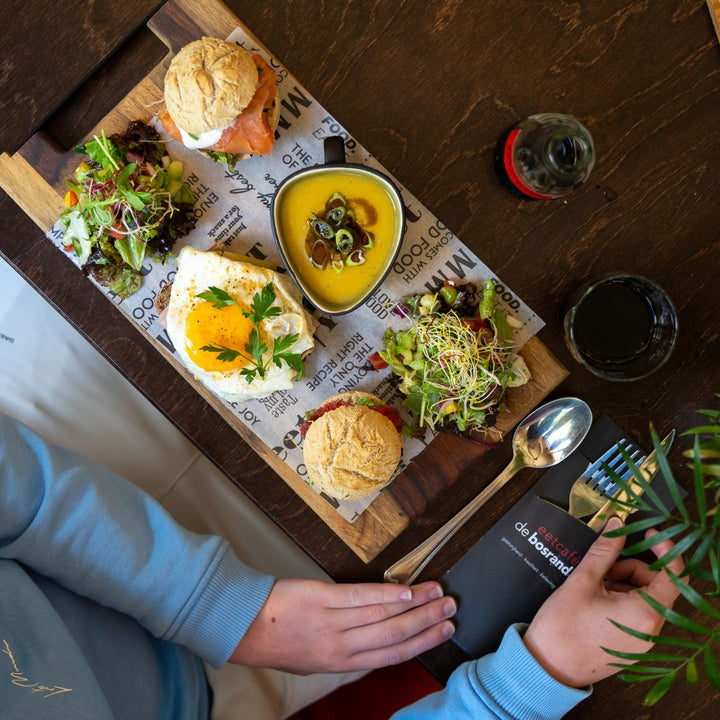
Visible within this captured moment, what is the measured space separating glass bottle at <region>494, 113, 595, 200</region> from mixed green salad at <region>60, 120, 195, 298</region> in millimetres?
869

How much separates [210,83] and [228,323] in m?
0.58

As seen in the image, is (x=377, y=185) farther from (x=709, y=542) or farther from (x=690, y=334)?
(x=709, y=542)

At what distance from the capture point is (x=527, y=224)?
5.74ft

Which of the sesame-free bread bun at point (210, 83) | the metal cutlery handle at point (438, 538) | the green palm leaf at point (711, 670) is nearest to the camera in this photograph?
the green palm leaf at point (711, 670)

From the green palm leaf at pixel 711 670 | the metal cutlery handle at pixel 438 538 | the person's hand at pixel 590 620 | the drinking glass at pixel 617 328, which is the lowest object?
the person's hand at pixel 590 620

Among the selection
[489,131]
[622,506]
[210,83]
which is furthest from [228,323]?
[622,506]

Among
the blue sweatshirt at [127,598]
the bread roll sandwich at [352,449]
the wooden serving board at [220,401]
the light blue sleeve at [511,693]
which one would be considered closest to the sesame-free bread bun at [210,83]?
the wooden serving board at [220,401]

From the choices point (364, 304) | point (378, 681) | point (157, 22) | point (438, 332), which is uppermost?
point (157, 22)

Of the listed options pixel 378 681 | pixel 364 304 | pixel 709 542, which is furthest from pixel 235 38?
pixel 378 681

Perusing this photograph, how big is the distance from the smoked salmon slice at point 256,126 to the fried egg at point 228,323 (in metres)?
0.28

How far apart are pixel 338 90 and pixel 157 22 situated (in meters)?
0.50

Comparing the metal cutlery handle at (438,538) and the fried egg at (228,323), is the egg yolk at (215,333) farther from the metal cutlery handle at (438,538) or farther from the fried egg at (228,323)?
the metal cutlery handle at (438,538)

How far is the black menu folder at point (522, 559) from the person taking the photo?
177 centimetres

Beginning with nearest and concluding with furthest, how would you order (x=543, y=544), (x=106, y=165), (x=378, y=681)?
1. (x=106, y=165)
2. (x=543, y=544)
3. (x=378, y=681)
